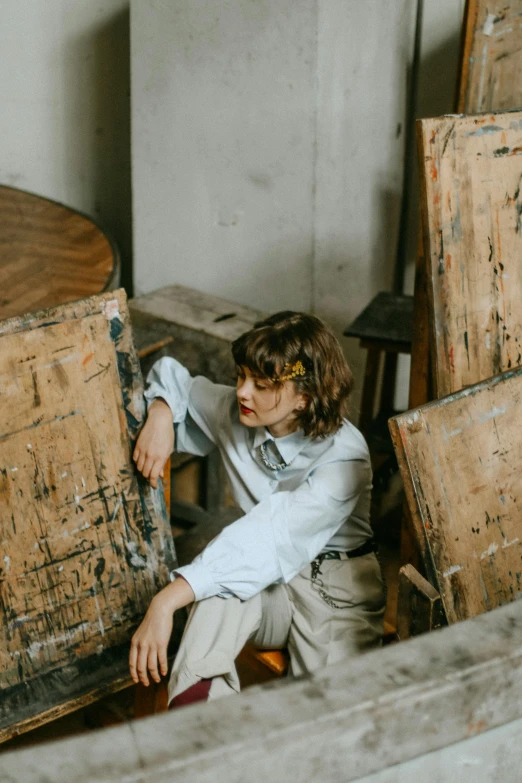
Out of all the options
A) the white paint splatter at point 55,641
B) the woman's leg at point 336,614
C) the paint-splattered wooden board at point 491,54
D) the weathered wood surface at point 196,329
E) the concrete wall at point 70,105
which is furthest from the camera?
the concrete wall at point 70,105

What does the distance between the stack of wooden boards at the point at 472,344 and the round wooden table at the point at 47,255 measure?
3.88 feet

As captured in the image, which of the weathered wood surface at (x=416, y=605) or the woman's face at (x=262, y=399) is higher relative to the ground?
the woman's face at (x=262, y=399)

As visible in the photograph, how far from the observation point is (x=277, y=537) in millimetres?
1559

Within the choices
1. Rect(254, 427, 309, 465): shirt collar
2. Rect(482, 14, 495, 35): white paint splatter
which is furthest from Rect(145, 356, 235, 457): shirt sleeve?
Rect(482, 14, 495, 35): white paint splatter

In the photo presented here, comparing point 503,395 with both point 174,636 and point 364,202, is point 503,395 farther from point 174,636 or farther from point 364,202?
point 364,202

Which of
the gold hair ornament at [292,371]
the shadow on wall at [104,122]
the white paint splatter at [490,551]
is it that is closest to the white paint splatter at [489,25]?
the gold hair ornament at [292,371]

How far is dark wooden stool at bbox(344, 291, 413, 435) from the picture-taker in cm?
264

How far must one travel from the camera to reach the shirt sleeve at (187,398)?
178cm

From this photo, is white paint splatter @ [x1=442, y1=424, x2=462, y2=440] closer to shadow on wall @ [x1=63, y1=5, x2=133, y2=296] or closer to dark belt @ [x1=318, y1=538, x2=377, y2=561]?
dark belt @ [x1=318, y1=538, x2=377, y2=561]

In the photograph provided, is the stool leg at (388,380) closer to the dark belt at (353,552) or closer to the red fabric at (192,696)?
the dark belt at (353,552)

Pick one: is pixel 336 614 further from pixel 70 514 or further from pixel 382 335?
pixel 382 335

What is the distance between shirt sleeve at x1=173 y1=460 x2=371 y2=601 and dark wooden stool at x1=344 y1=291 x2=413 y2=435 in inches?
40.1

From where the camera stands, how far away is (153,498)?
1.65 m

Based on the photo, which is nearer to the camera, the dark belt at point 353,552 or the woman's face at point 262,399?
the woman's face at point 262,399
